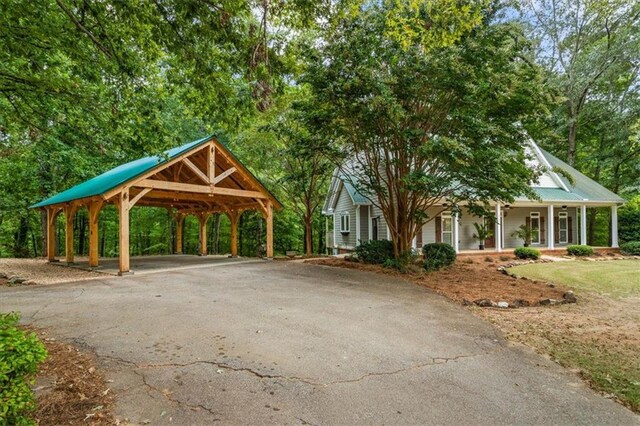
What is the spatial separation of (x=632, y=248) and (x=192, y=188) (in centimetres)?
2118

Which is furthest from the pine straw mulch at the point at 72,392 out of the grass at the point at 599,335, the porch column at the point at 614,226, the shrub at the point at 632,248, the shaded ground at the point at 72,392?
the porch column at the point at 614,226

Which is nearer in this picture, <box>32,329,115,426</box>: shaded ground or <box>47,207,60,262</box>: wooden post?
<box>32,329,115,426</box>: shaded ground

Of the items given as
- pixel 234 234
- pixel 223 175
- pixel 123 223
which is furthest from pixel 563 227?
pixel 123 223

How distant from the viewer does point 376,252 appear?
41.1 feet

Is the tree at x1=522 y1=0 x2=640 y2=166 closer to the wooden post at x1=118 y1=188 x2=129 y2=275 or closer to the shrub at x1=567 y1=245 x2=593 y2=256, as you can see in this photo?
the shrub at x1=567 y1=245 x2=593 y2=256

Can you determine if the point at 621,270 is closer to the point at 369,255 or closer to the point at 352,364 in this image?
the point at 369,255

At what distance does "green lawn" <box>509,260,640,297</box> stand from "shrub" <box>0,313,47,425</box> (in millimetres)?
10546

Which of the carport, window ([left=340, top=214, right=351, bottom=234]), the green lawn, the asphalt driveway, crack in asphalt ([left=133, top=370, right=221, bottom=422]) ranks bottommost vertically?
the green lawn

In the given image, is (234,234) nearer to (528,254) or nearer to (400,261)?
(400,261)

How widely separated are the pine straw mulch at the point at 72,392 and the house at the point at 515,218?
13.7 meters

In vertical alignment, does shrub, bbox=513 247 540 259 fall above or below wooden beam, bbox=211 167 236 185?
below

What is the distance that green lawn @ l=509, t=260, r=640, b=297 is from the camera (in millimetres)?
8633

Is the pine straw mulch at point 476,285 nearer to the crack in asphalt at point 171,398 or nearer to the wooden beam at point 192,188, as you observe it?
the wooden beam at point 192,188

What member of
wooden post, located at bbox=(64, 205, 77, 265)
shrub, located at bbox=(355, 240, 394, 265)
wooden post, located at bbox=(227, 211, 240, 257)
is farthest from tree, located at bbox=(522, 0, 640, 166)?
wooden post, located at bbox=(64, 205, 77, 265)
